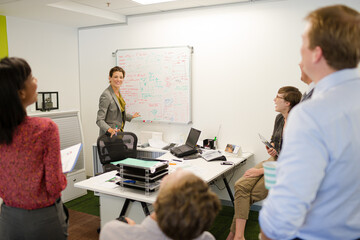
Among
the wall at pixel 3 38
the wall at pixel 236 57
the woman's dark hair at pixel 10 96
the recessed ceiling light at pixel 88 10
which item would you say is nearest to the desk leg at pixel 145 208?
the woman's dark hair at pixel 10 96

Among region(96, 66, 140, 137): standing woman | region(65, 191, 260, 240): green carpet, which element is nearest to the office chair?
region(96, 66, 140, 137): standing woman

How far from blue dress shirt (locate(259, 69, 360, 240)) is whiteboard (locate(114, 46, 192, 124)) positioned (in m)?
A: 3.20

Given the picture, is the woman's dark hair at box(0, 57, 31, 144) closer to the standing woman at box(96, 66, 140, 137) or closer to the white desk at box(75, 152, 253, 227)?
the white desk at box(75, 152, 253, 227)

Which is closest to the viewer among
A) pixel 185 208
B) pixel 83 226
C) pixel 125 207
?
pixel 185 208

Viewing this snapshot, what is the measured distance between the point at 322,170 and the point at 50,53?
14.9 feet

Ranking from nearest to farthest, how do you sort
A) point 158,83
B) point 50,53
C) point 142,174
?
point 142,174 → point 158,83 → point 50,53

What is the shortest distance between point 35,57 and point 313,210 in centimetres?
439

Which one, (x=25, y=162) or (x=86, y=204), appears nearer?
(x=25, y=162)

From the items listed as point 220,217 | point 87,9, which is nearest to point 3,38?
point 87,9

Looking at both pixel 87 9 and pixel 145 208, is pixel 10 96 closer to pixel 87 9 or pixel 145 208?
pixel 145 208

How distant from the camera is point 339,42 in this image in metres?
0.89

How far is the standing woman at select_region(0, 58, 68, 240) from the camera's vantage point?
4.48ft

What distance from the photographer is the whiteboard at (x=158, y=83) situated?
163 inches

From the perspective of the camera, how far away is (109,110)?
3898 mm
